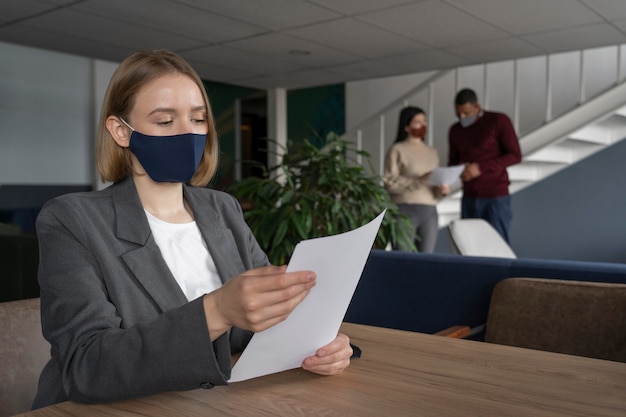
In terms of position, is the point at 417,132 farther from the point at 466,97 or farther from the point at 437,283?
the point at 437,283

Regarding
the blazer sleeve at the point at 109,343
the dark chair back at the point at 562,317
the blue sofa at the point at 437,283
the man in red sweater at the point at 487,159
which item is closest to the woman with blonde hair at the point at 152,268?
the blazer sleeve at the point at 109,343

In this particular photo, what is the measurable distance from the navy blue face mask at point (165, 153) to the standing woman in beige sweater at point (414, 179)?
2964mm

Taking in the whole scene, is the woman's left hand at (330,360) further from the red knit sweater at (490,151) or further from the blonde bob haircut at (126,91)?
the red knit sweater at (490,151)

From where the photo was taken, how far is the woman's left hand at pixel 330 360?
3.01 feet

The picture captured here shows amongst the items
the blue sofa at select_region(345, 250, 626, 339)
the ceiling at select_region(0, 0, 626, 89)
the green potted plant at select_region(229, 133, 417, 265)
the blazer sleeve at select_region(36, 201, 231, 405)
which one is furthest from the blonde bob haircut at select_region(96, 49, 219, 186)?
the ceiling at select_region(0, 0, 626, 89)

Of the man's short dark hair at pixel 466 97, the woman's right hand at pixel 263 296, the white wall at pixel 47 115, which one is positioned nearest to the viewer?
the woman's right hand at pixel 263 296

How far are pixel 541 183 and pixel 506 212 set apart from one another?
7.92ft

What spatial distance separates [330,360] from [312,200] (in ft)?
5.82

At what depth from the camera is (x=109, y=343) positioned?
0.82 metres

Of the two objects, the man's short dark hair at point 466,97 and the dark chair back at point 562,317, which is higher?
the man's short dark hair at point 466,97

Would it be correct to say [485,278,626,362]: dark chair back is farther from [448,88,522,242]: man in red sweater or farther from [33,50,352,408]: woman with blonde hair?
[448,88,522,242]: man in red sweater

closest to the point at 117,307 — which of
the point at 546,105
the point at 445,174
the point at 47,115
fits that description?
the point at 445,174

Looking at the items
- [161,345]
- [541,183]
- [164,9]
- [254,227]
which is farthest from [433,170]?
[161,345]

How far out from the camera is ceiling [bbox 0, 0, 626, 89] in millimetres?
3994
